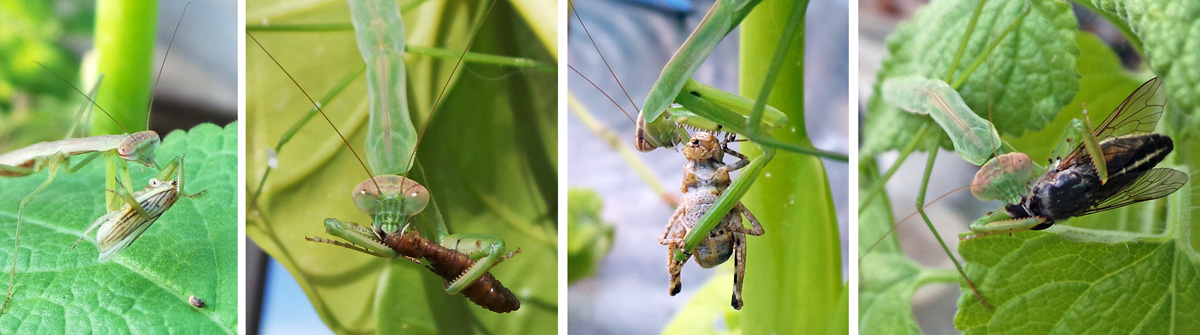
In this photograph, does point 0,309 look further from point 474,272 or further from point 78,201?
point 474,272

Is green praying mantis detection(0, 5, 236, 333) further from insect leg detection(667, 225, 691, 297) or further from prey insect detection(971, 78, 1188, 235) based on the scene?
prey insect detection(971, 78, 1188, 235)

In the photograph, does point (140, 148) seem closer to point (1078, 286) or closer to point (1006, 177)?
point (1006, 177)

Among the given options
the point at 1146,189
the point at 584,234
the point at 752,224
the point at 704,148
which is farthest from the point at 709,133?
the point at 1146,189

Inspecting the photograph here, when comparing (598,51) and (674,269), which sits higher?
(598,51)

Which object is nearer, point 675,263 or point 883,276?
point 675,263

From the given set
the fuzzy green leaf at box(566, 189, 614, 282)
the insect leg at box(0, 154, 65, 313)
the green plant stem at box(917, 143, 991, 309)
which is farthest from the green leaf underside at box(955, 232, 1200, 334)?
the insect leg at box(0, 154, 65, 313)

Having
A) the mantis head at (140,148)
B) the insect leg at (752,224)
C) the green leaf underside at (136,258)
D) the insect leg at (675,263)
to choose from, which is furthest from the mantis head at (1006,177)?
the mantis head at (140,148)

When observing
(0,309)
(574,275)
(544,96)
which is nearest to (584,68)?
(544,96)

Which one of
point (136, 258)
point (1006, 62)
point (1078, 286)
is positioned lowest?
point (136, 258)
